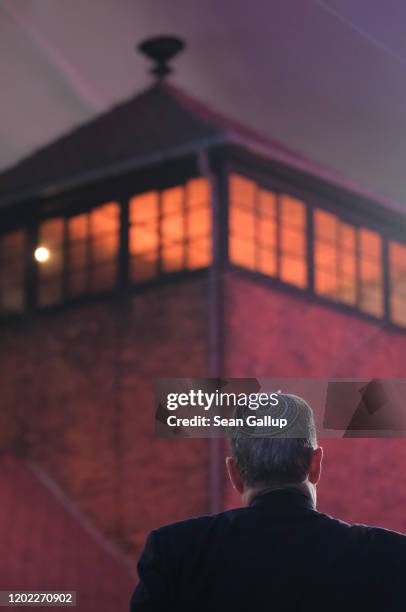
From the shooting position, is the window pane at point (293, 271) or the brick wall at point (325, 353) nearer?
the brick wall at point (325, 353)

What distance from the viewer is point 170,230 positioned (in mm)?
4500

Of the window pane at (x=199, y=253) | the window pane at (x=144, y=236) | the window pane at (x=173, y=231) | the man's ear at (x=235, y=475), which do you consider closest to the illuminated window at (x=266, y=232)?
the window pane at (x=199, y=253)

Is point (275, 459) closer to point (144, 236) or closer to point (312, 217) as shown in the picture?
point (144, 236)

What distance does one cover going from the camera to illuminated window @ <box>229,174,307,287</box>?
4.38m

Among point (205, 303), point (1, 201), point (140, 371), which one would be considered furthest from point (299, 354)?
point (1, 201)

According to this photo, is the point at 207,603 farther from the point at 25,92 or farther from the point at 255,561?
the point at 25,92

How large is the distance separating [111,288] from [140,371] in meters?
0.42

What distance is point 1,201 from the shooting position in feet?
16.4

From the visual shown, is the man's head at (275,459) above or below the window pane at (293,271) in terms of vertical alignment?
below

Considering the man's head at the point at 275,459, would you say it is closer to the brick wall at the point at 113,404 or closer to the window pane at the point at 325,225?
the brick wall at the point at 113,404

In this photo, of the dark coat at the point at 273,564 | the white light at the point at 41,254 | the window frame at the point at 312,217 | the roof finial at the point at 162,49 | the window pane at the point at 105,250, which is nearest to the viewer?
the dark coat at the point at 273,564

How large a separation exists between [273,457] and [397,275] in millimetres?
3639

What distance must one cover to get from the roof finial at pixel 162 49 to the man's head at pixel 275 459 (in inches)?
116

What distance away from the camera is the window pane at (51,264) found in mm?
4742
